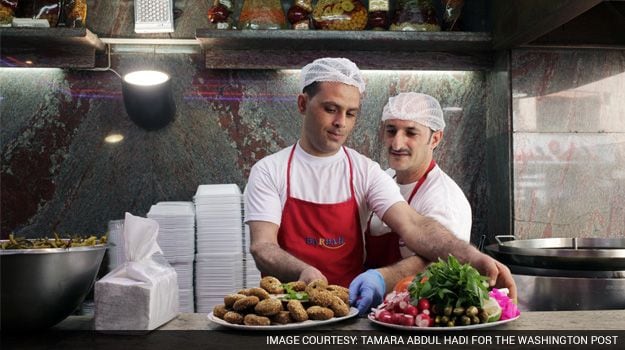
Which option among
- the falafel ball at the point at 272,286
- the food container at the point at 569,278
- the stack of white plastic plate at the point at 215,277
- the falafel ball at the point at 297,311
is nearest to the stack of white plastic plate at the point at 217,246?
the stack of white plastic plate at the point at 215,277

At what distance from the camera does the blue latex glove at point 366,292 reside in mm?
1979

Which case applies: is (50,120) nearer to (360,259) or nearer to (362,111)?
(362,111)

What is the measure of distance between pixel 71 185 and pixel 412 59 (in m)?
2.20

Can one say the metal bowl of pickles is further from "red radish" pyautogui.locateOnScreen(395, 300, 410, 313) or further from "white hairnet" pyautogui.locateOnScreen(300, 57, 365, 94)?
"white hairnet" pyautogui.locateOnScreen(300, 57, 365, 94)

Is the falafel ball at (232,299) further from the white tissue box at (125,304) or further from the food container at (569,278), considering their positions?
the food container at (569,278)

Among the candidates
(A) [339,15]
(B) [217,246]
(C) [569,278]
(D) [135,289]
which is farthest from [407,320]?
(A) [339,15]

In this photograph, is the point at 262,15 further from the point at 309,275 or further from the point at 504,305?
the point at 504,305

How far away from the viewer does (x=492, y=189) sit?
4.37 metres

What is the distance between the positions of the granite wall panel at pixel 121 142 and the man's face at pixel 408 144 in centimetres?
122

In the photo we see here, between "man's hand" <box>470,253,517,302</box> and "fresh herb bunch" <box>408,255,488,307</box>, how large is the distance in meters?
0.30

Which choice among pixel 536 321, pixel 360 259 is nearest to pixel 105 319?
pixel 536 321

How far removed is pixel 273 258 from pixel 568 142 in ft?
8.01

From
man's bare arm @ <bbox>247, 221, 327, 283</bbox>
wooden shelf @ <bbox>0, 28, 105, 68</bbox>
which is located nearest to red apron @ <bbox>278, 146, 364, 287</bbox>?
man's bare arm @ <bbox>247, 221, 327, 283</bbox>

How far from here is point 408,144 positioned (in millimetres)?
3031
